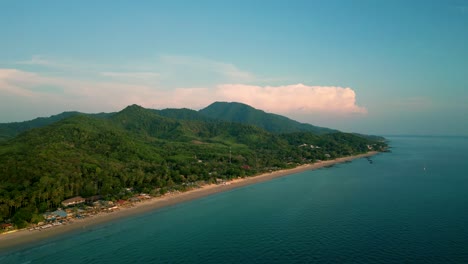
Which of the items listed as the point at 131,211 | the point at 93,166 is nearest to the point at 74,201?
the point at 131,211

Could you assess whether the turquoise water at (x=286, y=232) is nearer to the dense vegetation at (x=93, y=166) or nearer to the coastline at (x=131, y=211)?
the coastline at (x=131, y=211)

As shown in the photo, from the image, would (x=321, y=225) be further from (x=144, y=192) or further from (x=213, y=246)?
(x=144, y=192)

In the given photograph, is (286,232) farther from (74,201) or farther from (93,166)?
(93,166)

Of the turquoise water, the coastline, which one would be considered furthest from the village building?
the turquoise water

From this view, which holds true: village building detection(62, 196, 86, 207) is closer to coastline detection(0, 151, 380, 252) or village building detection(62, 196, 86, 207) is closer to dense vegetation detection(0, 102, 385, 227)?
dense vegetation detection(0, 102, 385, 227)

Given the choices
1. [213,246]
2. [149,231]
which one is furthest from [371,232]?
[149,231]

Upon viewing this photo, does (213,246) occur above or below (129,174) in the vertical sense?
below

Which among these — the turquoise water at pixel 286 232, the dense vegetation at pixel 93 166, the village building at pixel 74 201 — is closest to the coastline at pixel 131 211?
the turquoise water at pixel 286 232

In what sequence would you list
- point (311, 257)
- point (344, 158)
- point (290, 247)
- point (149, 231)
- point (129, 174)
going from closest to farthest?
point (311, 257), point (290, 247), point (149, 231), point (129, 174), point (344, 158)

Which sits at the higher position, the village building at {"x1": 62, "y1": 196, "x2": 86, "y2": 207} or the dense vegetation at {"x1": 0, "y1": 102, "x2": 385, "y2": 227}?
the dense vegetation at {"x1": 0, "y1": 102, "x2": 385, "y2": 227}
